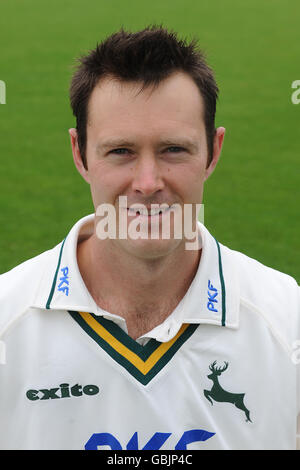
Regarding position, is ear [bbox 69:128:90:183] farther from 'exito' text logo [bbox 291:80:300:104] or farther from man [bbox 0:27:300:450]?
'exito' text logo [bbox 291:80:300:104]

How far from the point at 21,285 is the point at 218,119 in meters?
8.29

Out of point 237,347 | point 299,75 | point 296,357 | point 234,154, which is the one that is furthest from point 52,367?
point 299,75

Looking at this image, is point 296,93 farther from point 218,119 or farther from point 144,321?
point 144,321

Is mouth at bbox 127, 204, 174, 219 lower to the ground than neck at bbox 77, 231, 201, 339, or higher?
higher

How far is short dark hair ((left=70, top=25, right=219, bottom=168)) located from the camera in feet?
7.22

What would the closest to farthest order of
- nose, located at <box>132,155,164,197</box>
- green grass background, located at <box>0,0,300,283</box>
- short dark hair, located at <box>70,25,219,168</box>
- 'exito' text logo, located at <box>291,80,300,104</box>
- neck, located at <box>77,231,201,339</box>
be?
nose, located at <box>132,155,164,197</box>
short dark hair, located at <box>70,25,219,168</box>
neck, located at <box>77,231,201,339</box>
green grass background, located at <box>0,0,300,283</box>
'exito' text logo, located at <box>291,80,300,104</box>

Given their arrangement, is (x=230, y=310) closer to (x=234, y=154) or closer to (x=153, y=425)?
(x=153, y=425)

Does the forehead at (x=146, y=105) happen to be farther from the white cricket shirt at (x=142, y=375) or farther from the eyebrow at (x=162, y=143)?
the white cricket shirt at (x=142, y=375)

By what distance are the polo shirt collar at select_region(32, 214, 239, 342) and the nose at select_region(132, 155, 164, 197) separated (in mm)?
396

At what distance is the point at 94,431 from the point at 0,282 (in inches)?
21.8

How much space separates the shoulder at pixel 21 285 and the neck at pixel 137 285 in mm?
142

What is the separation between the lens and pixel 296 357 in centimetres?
228

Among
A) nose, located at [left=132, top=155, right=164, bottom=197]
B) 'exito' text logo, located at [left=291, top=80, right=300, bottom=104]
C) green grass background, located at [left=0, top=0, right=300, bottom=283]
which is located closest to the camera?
nose, located at [left=132, top=155, right=164, bottom=197]

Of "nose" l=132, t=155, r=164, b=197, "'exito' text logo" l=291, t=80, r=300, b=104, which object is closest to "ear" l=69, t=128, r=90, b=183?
"nose" l=132, t=155, r=164, b=197
